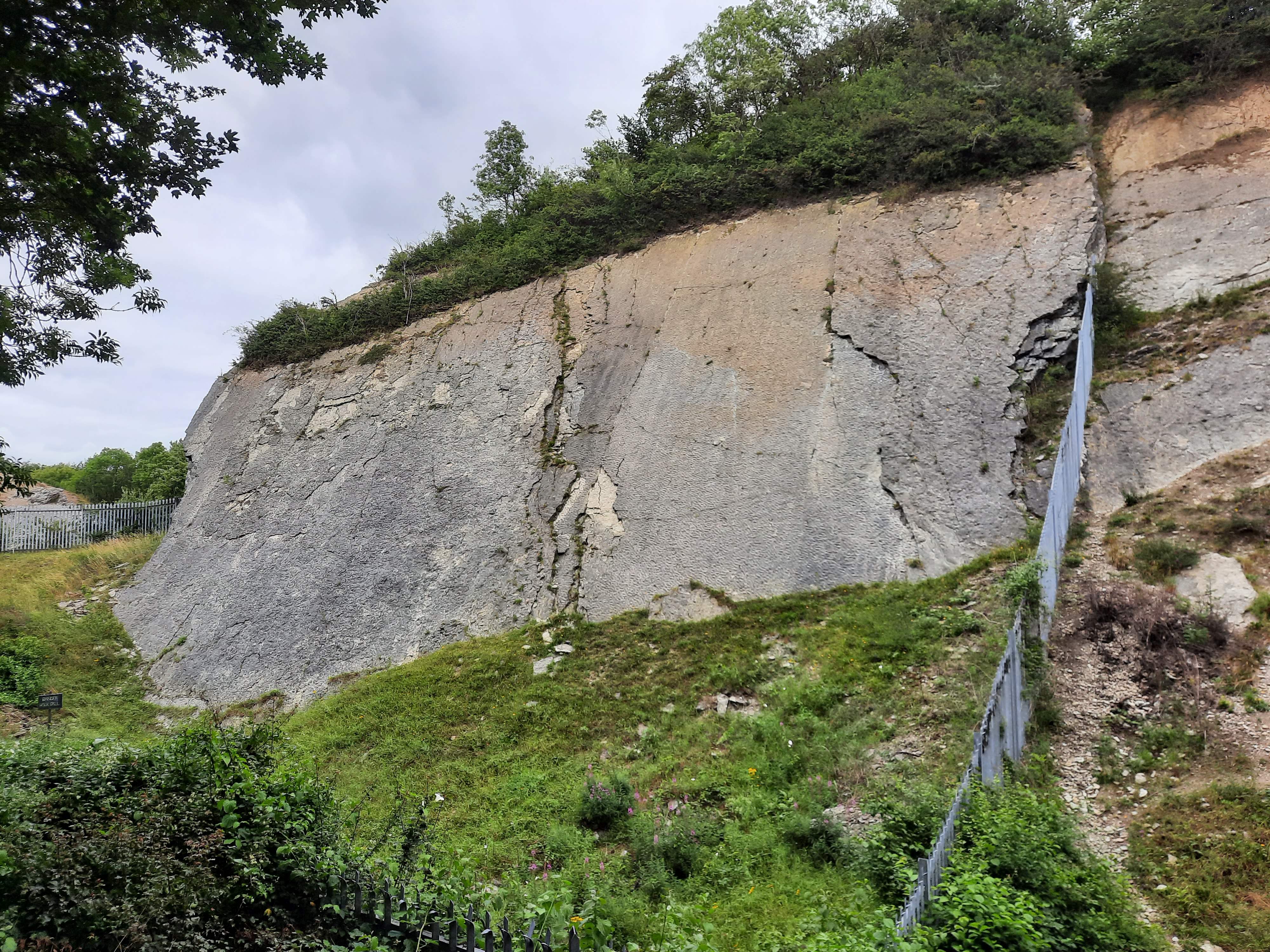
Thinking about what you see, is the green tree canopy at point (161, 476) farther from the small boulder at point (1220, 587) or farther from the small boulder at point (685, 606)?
the small boulder at point (1220, 587)

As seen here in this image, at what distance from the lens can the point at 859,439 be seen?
11.1 metres

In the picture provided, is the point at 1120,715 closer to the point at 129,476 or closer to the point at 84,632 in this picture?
the point at 84,632

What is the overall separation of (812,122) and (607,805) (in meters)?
13.9

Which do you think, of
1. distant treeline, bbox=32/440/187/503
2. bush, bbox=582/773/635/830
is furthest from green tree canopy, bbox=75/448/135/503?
bush, bbox=582/773/635/830

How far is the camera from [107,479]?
35.9m

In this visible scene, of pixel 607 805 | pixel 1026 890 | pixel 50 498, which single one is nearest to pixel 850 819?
pixel 1026 890

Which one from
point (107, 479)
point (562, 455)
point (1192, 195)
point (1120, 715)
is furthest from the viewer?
point (107, 479)

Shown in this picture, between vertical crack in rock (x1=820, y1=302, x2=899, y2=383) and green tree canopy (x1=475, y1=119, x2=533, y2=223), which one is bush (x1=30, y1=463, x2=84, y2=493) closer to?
green tree canopy (x1=475, y1=119, x2=533, y2=223)

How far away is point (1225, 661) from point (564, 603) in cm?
834

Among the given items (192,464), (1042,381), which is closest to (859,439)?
(1042,381)

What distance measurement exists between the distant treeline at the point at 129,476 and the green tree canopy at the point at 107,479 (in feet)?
0.12

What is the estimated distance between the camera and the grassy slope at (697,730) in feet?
21.5

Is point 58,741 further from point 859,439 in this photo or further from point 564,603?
point 859,439

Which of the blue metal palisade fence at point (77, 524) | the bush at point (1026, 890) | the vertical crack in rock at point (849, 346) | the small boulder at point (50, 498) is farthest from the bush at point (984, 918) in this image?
the small boulder at point (50, 498)
